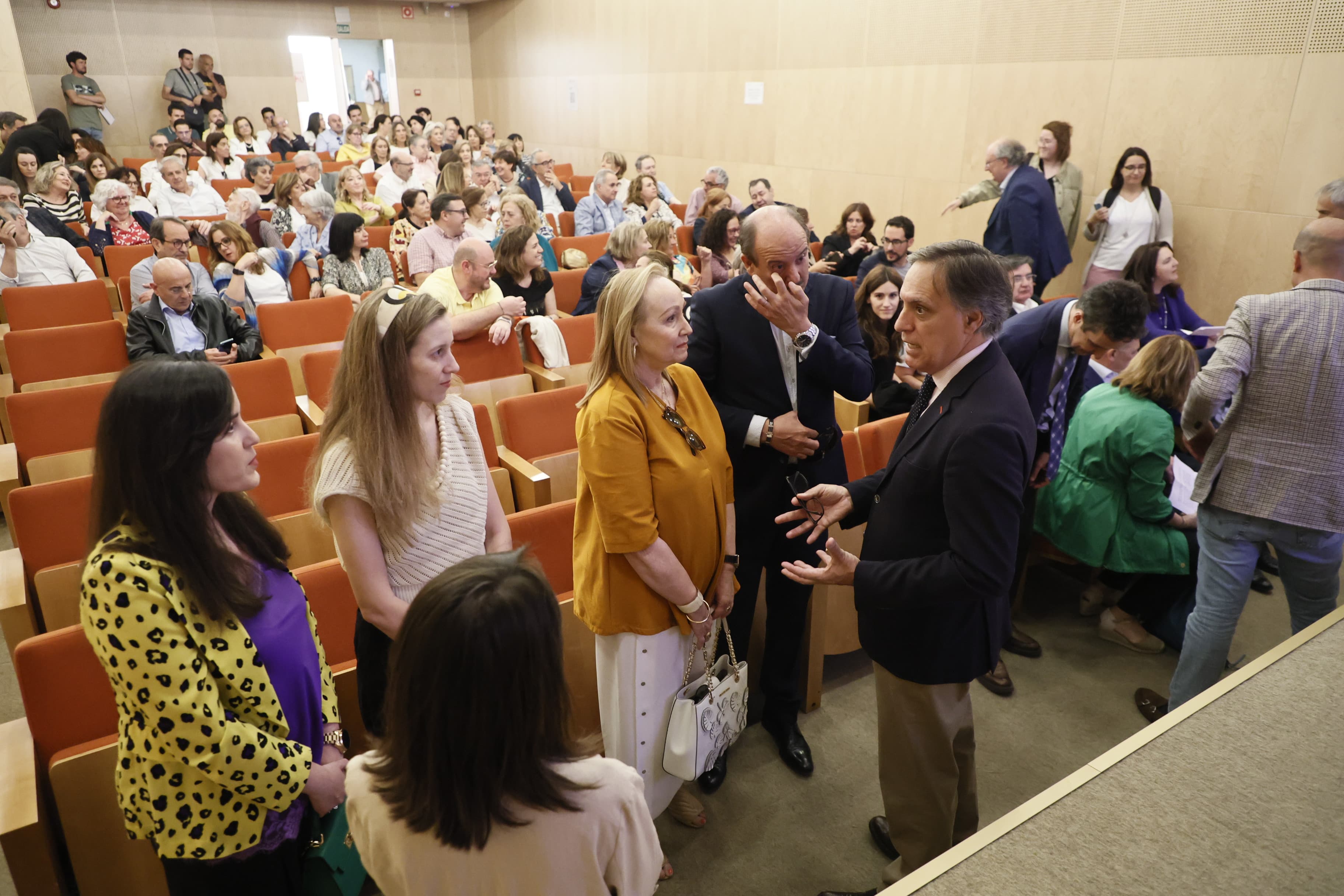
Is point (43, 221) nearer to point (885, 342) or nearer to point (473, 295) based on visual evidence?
point (473, 295)

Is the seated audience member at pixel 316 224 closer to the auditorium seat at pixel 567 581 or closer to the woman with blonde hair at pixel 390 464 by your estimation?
the auditorium seat at pixel 567 581

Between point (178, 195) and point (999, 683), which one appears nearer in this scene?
point (999, 683)

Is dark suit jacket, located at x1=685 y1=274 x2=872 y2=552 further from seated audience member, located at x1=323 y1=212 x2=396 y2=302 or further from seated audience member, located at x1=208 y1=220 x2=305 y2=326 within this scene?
seated audience member, located at x1=323 y1=212 x2=396 y2=302

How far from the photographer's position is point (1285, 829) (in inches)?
Answer: 60.7

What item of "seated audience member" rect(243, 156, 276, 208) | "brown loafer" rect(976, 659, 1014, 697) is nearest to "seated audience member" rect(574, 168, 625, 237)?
"seated audience member" rect(243, 156, 276, 208)

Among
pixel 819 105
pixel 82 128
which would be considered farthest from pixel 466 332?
pixel 82 128

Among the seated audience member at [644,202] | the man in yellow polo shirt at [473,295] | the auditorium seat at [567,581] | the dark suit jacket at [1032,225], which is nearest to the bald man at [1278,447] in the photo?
the auditorium seat at [567,581]

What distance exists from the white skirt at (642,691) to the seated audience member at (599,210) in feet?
18.7

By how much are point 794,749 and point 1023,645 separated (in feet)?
3.97

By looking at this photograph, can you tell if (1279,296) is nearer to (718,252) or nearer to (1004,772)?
(1004,772)

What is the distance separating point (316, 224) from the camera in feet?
18.5

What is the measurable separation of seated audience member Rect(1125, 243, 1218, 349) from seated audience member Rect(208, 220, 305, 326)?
472 centimetres

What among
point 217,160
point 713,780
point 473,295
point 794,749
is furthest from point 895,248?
point 217,160

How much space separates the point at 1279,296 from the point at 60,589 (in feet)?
11.4
